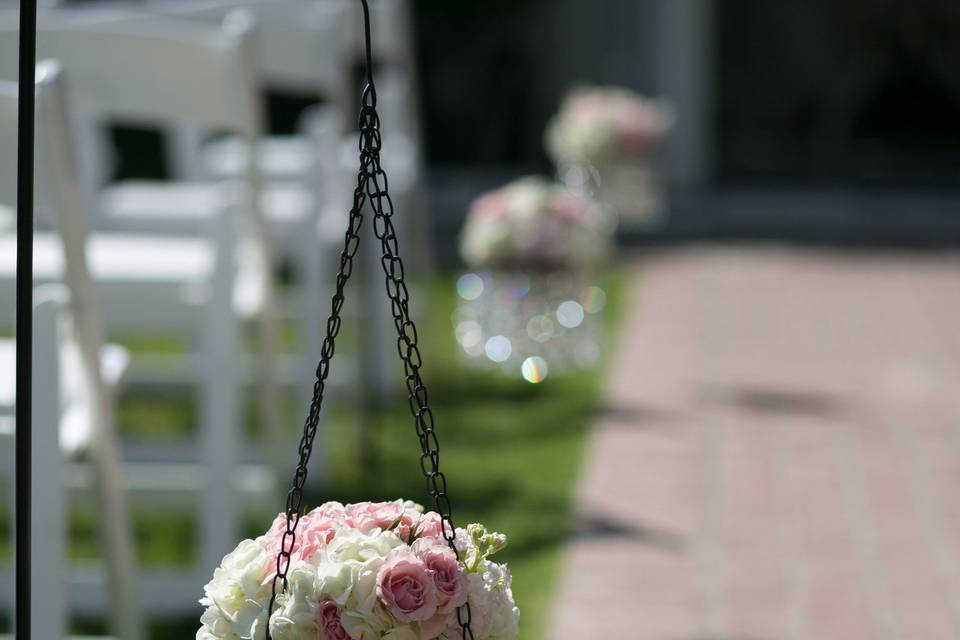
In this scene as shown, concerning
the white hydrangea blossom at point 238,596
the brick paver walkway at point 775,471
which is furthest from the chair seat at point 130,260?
the white hydrangea blossom at point 238,596

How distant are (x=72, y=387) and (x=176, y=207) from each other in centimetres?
219

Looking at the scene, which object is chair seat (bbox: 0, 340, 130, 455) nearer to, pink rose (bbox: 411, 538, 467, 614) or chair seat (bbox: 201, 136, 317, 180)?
pink rose (bbox: 411, 538, 467, 614)

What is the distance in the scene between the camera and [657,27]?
11922 millimetres

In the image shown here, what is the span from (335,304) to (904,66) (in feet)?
38.9

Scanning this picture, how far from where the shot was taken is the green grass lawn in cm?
437

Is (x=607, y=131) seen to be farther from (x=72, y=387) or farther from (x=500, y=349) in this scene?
(x=72, y=387)

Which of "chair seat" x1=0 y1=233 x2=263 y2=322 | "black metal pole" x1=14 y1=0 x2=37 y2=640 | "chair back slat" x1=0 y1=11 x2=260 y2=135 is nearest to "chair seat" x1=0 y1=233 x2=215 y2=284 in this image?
"chair seat" x1=0 y1=233 x2=263 y2=322

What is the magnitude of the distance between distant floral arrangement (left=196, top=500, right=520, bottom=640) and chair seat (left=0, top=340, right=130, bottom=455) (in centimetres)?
117

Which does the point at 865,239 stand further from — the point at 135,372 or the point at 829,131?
the point at 135,372

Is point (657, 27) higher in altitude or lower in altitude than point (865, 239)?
higher

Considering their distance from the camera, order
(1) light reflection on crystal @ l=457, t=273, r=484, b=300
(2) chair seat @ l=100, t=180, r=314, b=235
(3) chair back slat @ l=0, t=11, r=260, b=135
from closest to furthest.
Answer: (3) chair back slat @ l=0, t=11, r=260, b=135, (1) light reflection on crystal @ l=457, t=273, r=484, b=300, (2) chair seat @ l=100, t=180, r=314, b=235

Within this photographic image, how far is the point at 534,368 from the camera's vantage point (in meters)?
3.93

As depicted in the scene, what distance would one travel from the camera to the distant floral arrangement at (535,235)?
4.35 m

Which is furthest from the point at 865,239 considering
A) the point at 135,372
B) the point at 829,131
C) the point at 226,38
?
the point at 226,38
